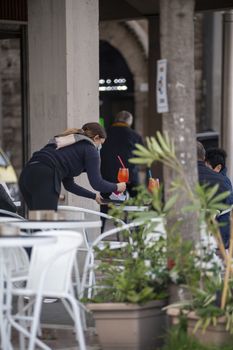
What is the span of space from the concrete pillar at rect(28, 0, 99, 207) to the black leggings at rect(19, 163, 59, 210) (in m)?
1.59

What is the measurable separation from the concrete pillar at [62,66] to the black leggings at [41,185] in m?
1.59

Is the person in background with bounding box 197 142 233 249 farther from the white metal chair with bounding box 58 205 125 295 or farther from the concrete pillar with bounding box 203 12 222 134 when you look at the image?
the concrete pillar with bounding box 203 12 222 134

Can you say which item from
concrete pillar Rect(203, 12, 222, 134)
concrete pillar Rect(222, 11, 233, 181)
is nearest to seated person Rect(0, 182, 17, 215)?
concrete pillar Rect(222, 11, 233, 181)

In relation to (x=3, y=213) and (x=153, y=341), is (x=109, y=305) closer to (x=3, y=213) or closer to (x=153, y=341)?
(x=153, y=341)

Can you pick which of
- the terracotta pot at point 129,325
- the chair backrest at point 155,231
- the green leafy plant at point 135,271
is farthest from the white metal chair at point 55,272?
the chair backrest at point 155,231

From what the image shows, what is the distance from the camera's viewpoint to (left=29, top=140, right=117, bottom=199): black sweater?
26.4ft

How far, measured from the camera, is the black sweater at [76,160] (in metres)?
8.04

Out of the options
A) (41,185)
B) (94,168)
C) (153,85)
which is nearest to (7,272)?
(41,185)

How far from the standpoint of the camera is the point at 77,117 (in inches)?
380

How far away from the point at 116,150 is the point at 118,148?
0.24 feet

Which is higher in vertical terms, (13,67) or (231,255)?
(13,67)

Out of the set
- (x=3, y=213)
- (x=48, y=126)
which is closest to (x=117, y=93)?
(x=48, y=126)

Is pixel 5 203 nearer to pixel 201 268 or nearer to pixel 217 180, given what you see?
pixel 217 180

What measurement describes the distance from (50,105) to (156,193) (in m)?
3.84
